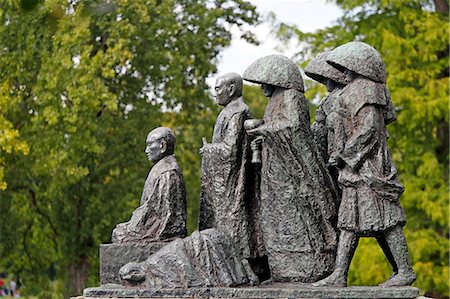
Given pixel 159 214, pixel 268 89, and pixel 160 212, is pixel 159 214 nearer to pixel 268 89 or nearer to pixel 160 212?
pixel 160 212

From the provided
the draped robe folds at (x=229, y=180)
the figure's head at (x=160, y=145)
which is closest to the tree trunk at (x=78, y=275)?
the figure's head at (x=160, y=145)

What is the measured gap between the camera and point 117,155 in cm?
2148

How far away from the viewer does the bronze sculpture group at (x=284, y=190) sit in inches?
424

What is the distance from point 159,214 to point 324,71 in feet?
7.30

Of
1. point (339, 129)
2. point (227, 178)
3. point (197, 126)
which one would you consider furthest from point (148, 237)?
point (197, 126)

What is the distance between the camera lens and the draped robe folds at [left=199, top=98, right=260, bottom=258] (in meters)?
11.3

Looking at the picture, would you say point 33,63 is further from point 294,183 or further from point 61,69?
point 294,183

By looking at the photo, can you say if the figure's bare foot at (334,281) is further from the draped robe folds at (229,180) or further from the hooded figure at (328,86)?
the hooded figure at (328,86)

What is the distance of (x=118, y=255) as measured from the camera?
11234mm

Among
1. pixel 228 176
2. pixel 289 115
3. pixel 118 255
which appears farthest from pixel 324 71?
pixel 118 255

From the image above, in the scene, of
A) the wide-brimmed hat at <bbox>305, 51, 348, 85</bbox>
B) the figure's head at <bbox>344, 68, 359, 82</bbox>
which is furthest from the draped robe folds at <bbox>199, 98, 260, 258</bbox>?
the figure's head at <bbox>344, 68, 359, 82</bbox>

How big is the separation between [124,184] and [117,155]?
648 millimetres

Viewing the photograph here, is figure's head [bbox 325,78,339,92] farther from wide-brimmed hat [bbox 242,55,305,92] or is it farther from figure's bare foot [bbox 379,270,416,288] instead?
figure's bare foot [bbox 379,270,416,288]

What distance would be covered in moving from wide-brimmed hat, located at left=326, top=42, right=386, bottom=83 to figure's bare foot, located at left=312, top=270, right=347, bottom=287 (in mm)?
1938
